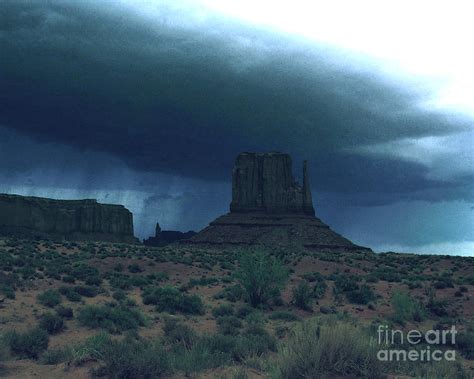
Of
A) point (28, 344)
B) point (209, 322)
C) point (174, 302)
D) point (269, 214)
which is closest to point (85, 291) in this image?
point (174, 302)

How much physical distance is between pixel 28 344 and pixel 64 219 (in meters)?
129

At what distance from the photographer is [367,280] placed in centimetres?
4362

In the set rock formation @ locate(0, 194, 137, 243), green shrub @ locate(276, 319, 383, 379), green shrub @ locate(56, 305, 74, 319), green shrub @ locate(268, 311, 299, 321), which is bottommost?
green shrub @ locate(268, 311, 299, 321)

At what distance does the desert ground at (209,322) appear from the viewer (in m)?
11.1

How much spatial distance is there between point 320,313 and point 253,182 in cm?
10950

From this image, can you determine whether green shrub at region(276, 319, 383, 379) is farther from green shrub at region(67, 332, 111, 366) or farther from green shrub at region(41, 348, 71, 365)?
green shrub at region(41, 348, 71, 365)

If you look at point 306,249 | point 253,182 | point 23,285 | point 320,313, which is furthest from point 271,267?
point 253,182

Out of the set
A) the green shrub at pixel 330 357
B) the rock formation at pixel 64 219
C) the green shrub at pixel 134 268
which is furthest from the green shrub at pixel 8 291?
the rock formation at pixel 64 219

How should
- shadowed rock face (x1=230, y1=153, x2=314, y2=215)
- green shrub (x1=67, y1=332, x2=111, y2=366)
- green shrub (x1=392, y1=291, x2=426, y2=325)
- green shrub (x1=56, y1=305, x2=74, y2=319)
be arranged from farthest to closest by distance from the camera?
1. shadowed rock face (x1=230, y1=153, x2=314, y2=215)
2. green shrub (x1=392, y1=291, x2=426, y2=325)
3. green shrub (x1=56, y1=305, x2=74, y2=319)
4. green shrub (x1=67, y1=332, x2=111, y2=366)

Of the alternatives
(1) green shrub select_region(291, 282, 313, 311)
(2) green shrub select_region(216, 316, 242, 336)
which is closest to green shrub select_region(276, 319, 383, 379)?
(2) green shrub select_region(216, 316, 242, 336)

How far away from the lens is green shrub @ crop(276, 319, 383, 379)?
390 inches

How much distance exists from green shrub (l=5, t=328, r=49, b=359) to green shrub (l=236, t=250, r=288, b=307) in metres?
15.3

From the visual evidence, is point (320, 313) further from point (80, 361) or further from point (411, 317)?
point (80, 361)

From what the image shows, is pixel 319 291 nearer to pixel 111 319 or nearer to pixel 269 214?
pixel 111 319
